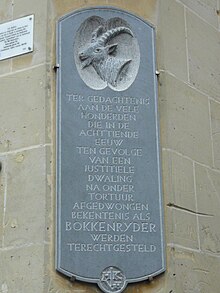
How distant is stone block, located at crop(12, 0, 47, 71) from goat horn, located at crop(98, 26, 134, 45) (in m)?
0.43

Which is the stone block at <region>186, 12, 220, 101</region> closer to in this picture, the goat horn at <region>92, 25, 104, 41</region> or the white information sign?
the goat horn at <region>92, 25, 104, 41</region>

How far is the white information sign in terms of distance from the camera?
5289mm

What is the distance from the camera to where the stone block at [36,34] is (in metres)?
5.20

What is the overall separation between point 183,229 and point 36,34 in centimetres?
182

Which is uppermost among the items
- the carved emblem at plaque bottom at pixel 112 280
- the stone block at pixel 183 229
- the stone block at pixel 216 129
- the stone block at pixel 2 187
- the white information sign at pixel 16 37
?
the white information sign at pixel 16 37

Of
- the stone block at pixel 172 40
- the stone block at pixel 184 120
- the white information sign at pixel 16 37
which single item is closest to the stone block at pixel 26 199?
the white information sign at pixel 16 37

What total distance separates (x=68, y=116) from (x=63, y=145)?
23 centimetres

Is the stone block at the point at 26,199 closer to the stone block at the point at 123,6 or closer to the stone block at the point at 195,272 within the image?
the stone block at the point at 195,272

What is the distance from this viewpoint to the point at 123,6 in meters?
5.47

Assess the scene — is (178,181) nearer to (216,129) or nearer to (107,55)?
(216,129)

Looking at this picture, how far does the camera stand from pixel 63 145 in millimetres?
4891

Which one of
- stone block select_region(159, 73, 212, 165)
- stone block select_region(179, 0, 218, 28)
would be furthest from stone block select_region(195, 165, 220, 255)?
stone block select_region(179, 0, 218, 28)

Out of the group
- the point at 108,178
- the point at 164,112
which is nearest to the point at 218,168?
the point at 164,112

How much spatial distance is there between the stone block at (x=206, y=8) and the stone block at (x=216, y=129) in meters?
0.80
